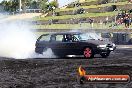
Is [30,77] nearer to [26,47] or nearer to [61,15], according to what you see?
[26,47]

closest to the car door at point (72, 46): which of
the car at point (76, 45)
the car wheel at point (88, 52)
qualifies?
the car at point (76, 45)

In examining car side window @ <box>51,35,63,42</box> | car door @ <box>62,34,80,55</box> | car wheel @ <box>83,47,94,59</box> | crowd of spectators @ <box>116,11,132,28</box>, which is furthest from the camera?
crowd of spectators @ <box>116,11,132,28</box>

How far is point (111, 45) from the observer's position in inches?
948

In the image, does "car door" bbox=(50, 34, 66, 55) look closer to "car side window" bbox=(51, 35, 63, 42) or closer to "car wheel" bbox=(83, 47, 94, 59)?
"car side window" bbox=(51, 35, 63, 42)

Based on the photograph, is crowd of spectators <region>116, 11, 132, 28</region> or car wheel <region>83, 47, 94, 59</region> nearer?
car wheel <region>83, 47, 94, 59</region>

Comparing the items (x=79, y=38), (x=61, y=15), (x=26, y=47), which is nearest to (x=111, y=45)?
(x=79, y=38)

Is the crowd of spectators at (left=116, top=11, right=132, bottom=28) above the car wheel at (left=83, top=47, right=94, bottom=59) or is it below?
below

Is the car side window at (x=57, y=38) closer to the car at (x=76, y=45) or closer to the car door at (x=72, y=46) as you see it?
the car at (x=76, y=45)

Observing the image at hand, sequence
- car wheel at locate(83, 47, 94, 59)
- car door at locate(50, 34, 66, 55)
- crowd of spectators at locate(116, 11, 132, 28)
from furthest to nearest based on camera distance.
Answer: crowd of spectators at locate(116, 11, 132, 28) → car door at locate(50, 34, 66, 55) → car wheel at locate(83, 47, 94, 59)

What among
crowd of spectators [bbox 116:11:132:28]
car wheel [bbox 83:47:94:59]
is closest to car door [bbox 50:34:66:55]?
car wheel [bbox 83:47:94:59]

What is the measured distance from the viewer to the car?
23.5 m

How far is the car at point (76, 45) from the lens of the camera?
77.0 feet

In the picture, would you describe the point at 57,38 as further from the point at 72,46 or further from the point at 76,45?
the point at 76,45

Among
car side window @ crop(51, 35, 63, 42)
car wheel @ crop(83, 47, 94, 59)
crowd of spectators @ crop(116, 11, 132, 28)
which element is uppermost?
car side window @ crop(51, 35, 63, 42)
